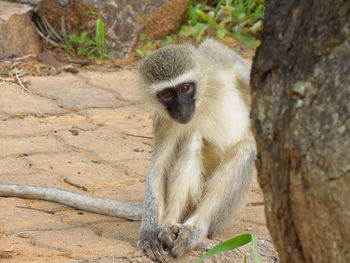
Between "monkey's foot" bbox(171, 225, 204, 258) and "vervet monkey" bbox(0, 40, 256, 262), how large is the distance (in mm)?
13

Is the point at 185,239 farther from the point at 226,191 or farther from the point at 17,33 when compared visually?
the point at 17,33

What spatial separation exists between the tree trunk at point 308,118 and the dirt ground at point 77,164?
1751 mm

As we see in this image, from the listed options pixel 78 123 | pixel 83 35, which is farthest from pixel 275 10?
pixel 83 35

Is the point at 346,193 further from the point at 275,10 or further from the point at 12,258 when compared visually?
the point at 12,258

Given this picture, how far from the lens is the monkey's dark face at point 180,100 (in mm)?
4555

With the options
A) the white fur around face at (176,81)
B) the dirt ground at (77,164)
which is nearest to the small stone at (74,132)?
the dirt ground at (77,164)

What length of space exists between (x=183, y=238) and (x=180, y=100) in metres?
0.89

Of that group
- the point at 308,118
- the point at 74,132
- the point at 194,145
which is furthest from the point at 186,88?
the point at 308,118

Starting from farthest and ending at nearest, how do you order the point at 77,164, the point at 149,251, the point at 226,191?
the point at 77,164
the point at 226,191
the point at 149,251

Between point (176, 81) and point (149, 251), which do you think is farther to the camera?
point (176, 81)

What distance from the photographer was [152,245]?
418 cm

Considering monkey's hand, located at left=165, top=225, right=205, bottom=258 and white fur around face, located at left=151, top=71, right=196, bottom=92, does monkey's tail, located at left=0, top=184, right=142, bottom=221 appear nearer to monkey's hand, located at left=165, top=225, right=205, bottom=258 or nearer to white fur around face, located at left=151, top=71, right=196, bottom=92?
monkey's hand, located at left=165, top=225, right=205, bottom=258

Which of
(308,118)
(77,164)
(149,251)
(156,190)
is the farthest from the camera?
(77,164)

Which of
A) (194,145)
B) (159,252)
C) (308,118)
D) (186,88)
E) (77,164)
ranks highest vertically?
(308,118)
